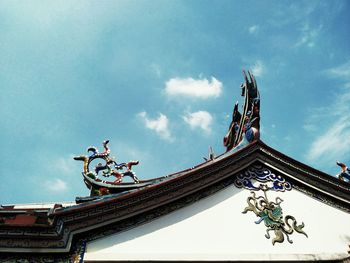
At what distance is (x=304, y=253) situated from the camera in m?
4.90

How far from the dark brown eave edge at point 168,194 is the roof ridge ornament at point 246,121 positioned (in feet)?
0.97

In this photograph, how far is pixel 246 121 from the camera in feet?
22.9

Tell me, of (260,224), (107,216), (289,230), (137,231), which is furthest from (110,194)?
(289,230)

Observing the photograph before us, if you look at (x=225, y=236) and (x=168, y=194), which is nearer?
(x=225, y=236)

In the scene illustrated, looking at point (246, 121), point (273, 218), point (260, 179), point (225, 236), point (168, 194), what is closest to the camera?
point (225, 236)

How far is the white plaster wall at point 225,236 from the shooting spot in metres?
Answer: 4.46

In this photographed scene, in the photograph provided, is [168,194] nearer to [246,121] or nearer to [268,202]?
[268,202]

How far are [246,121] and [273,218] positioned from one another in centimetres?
238

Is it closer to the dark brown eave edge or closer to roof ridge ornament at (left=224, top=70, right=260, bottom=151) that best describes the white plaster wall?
the dark brown eave edge

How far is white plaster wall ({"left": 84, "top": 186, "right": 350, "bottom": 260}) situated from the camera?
446 centimetres

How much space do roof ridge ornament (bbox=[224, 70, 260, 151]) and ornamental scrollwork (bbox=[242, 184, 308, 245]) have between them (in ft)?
4.12

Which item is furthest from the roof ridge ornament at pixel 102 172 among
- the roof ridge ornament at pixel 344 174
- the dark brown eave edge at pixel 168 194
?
the roof ridge ornament at pixel 344 174

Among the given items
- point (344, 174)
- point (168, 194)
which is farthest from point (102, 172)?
point (344, 174)

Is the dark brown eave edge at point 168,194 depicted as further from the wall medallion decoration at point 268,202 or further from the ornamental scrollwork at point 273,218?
the ornamental scrollwork at point 273,218
